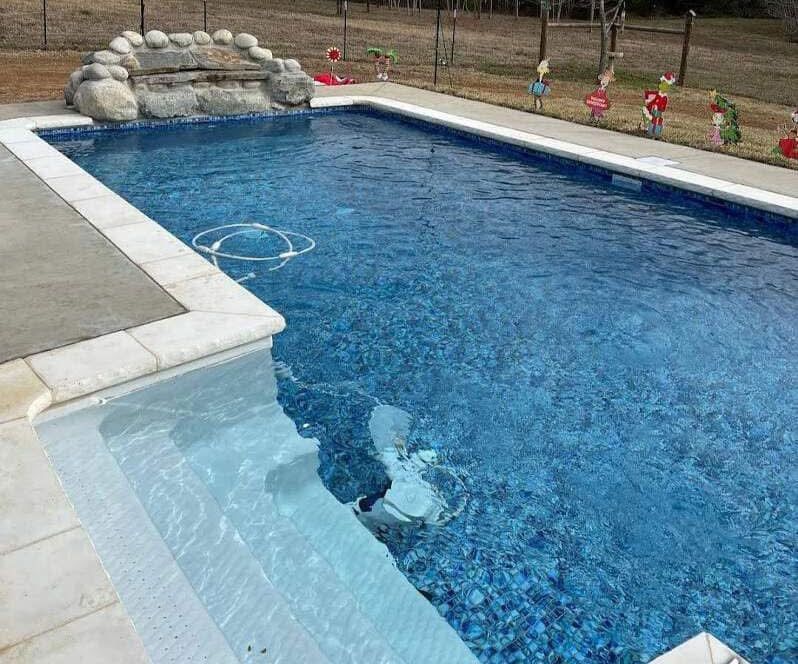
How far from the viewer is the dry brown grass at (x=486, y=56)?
11914mm

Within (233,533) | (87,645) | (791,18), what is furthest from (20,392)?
(791,18)

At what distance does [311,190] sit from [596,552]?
5.43 metres

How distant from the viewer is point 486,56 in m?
18.8

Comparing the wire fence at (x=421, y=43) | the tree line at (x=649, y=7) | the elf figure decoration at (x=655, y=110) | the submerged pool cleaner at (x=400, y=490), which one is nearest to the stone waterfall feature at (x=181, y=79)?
the wire fence at (x=421, y=43)

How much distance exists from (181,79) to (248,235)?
15.8 feet

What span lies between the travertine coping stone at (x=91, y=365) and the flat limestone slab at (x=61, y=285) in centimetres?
11

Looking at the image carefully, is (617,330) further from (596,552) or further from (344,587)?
(344,587)

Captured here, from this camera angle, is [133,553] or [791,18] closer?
[133,553]

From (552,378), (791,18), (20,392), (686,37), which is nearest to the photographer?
(20,392)

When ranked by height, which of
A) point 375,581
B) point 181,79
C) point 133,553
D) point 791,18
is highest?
point 791,18

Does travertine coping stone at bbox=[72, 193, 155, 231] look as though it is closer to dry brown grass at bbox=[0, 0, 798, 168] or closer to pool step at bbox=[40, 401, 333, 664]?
pool step at bbox=[40, 401, 333, 664]

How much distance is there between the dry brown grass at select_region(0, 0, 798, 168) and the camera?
11914 mm

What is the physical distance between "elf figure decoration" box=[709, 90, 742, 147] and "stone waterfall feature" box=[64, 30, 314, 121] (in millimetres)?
5433

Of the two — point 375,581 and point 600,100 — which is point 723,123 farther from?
point 375,581
